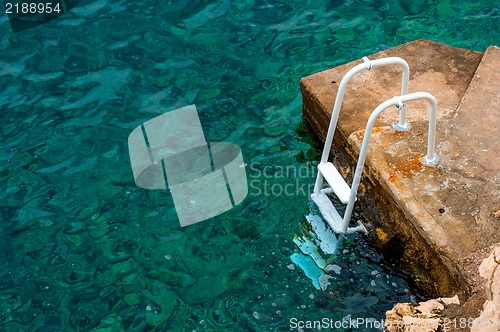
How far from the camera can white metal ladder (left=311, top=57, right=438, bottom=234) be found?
15.1 feet

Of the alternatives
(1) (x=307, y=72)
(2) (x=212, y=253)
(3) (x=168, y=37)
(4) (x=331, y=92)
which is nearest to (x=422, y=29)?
(1) (x=307, y=72)

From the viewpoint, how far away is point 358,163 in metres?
4.76

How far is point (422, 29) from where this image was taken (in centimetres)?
773

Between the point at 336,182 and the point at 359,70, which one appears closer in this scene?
the point at 359,70

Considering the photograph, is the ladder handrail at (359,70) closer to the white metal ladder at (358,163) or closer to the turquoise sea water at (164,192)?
the white metal ladder at (358,163)

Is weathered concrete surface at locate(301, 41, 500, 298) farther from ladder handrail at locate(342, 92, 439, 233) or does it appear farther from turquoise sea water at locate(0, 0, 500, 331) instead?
turquoise sea water at locate(0, 0, 500, 331)

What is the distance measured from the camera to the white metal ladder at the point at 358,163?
4.60 meters

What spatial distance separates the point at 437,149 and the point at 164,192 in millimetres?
2726

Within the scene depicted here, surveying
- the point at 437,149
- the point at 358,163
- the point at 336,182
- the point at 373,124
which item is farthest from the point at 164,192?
the point at 437,149

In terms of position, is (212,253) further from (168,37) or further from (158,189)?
(168,37)

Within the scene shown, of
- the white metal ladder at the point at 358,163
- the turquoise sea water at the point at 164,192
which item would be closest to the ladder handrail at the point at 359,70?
the white metal ladder at the point at 358,163

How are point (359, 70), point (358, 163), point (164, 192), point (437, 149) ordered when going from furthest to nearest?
point (164, 192)
point (437, 149)
point (358, 163)
point (359, 70)

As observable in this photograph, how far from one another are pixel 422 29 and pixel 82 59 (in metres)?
4.48

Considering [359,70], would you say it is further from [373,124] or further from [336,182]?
[336,182]
